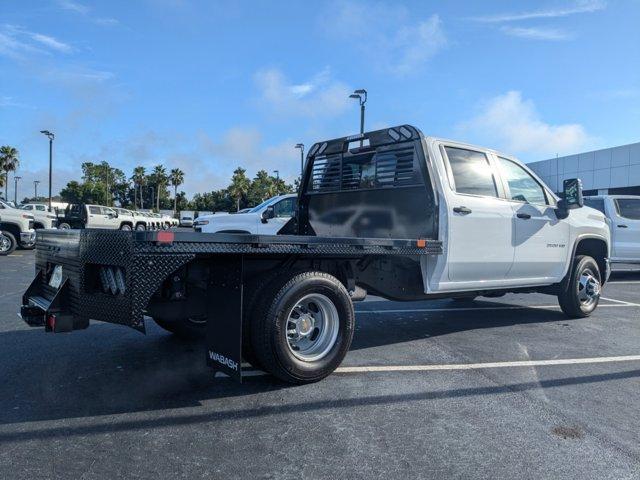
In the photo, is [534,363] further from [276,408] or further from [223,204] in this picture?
[223,204]

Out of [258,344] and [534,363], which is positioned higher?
[258,344]

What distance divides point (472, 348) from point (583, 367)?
1.10 meters

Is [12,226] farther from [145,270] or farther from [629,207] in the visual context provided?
[629,207]

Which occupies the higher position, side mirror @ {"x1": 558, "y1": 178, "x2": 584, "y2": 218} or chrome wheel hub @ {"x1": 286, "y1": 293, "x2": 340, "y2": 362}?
side mirror @ {"x1": 558, "y1": 178, "x2": 584, "y2": 218}

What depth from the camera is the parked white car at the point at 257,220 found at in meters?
10.9

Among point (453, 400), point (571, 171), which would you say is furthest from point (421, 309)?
point (571, 171)

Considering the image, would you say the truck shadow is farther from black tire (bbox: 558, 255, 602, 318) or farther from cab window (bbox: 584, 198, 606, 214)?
Answer: cab window (bbox: 584, 198, 606, 214)

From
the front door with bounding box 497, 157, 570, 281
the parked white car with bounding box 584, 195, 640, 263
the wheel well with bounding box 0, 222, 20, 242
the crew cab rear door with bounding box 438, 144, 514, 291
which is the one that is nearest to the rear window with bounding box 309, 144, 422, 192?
the crew cab rear door with bounding box 438, 144, 514, 291

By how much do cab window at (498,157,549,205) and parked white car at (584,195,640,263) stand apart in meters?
6.35

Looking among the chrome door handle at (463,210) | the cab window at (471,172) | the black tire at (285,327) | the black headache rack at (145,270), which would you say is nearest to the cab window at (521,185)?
the cab window at (471,172)

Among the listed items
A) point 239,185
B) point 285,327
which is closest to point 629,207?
point 285,327

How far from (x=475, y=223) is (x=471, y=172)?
0.64 m

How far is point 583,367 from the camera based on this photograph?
Answer: 5.00 meters

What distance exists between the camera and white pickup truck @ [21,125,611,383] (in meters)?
3.77
